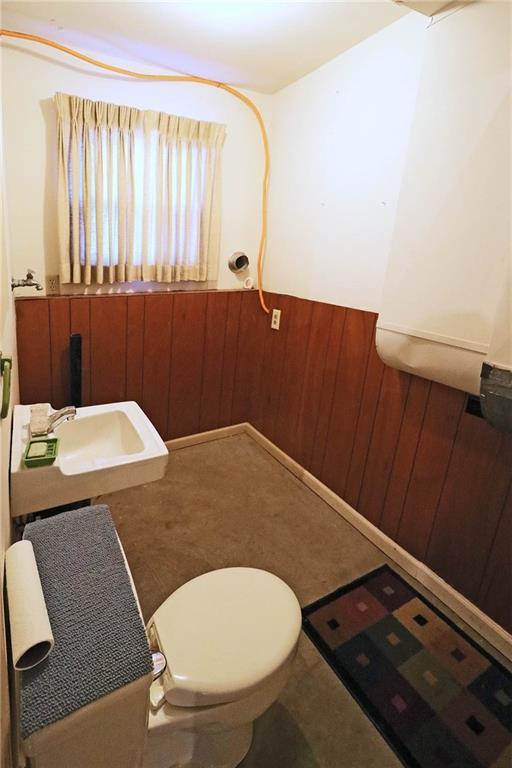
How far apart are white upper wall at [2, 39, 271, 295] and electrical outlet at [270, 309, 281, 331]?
0.89 m

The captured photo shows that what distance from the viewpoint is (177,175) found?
2.08 meters

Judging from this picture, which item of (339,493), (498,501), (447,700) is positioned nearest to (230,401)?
(339,493)

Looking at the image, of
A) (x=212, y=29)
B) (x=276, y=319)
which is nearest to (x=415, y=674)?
(x=276, y=319)

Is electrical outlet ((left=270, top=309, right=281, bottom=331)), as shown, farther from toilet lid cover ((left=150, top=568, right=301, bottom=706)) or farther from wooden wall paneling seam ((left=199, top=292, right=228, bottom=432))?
toilet lid cover ((left=150, top=568, right=301, bottom=706))

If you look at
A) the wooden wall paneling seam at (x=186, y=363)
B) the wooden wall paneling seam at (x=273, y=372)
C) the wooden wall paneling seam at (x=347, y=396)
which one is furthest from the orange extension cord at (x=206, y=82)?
the wooden wall paneling seam at (x=347, y=396)

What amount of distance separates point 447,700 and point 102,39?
2.87m

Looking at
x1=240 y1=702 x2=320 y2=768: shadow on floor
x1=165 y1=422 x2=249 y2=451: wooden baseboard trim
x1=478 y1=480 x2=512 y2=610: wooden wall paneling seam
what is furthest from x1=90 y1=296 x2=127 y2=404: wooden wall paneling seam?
x1=478 y1=480 x2=512 y2=610: wooden wall paneling seam

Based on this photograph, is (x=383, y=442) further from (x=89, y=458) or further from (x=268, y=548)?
(x=89, y=458)

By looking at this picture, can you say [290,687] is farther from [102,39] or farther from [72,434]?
[102,39]

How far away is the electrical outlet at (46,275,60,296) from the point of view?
76.5 inches

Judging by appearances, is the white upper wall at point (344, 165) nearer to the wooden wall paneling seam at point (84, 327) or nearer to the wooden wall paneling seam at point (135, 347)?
the wooden wall paneling seam at point (135, 347)

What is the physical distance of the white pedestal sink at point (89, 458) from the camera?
1.20 m

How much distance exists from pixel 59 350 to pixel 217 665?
1.66m

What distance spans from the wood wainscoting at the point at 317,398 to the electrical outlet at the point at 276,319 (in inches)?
1.6
